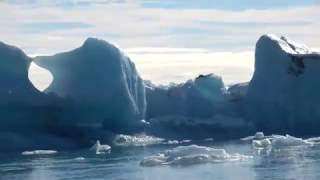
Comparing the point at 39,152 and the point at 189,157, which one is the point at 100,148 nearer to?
the point at 39,152

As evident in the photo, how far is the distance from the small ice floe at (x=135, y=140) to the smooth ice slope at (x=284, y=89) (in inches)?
167

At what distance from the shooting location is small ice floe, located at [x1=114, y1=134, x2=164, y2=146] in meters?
30.7

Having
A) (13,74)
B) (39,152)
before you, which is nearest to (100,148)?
(39,152)

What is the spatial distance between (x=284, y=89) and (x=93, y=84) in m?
7.27

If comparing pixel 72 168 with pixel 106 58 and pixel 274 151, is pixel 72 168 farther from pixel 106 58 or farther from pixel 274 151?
pixel 106 58

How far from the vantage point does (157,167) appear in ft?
68.9

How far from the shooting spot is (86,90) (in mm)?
30000

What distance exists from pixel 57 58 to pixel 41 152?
3475mm

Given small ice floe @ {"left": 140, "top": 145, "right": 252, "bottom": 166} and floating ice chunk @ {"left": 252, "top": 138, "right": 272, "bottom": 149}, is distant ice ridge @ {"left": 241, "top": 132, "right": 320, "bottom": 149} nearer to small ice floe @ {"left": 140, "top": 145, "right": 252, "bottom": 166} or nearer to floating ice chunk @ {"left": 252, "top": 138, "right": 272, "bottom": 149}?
floating ice chunk @ {"left": 252, "top": 138, "right": 272, "bottom": 149}

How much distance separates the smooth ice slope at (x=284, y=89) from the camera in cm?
3206

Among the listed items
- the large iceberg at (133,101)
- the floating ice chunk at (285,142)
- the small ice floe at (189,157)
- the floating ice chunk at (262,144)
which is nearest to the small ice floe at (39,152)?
the large iceberg at (133,101)

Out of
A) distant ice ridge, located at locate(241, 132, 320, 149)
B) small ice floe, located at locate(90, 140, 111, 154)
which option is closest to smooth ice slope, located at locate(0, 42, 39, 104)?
small ice floe, located at locate(90, 140, 111, 154)

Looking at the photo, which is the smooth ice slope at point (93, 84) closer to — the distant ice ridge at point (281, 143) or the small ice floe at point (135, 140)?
the small ice floe at point (135, 140)

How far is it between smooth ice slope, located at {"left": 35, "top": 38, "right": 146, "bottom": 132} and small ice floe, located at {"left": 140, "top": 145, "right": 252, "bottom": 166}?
8123 millimetres
